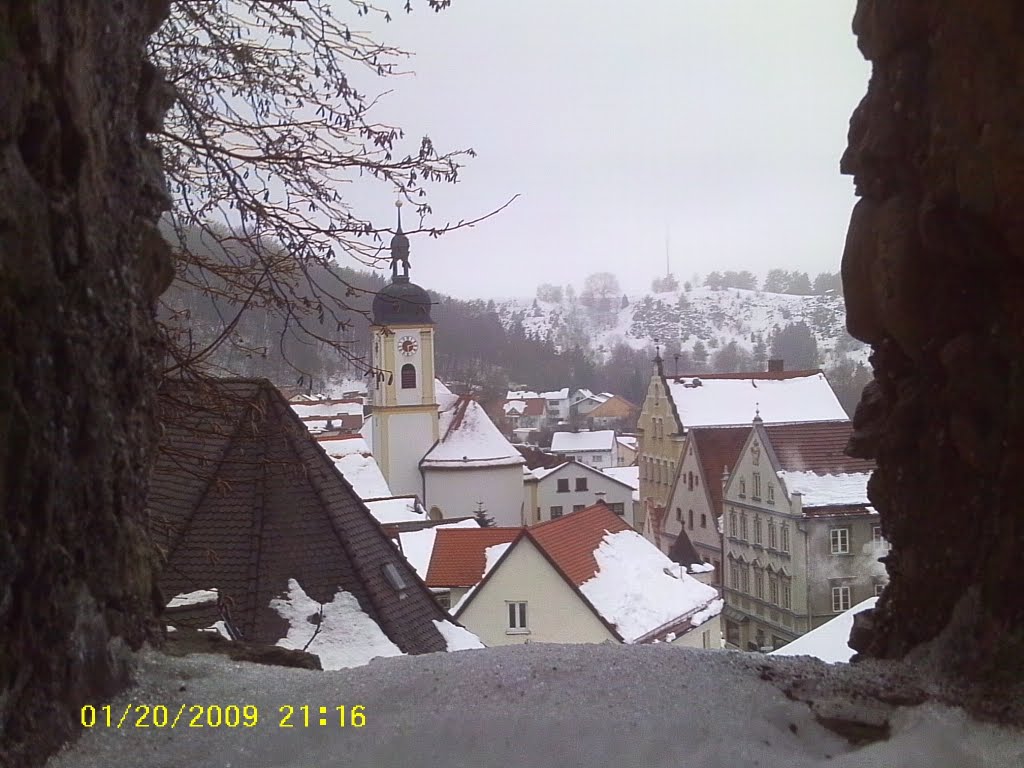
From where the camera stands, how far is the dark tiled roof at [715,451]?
22.4 metres

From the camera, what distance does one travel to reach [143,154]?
3.08 metres

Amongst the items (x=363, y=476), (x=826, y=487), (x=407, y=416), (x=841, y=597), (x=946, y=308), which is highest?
(x=946, y=308)

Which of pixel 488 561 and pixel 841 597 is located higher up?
pixel 488 561

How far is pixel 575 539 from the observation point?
15750 mm

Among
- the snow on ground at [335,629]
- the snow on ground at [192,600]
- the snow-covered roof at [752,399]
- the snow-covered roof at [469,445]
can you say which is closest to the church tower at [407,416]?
the snow-covered roof at [469,445]

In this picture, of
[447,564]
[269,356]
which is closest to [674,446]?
[447,564]

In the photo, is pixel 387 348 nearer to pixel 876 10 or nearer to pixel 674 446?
pixel 674 446

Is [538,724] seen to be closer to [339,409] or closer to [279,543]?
[279,543]

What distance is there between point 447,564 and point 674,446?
511 inches

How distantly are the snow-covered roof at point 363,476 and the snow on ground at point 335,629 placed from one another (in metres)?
17.3

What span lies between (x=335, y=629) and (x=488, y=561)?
785cm

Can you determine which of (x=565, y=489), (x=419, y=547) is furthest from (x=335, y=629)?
(x=565, y=489)

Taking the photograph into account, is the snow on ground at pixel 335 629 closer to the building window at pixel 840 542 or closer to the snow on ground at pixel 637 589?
the snow on ground at pixel 637 589

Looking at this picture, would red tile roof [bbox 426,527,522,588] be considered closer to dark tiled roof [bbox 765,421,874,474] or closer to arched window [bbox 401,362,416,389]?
A: dark tiled roof [bbox 765,421,874,474]
